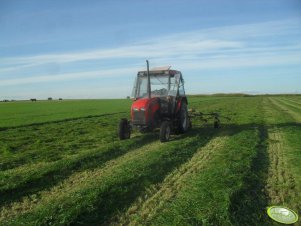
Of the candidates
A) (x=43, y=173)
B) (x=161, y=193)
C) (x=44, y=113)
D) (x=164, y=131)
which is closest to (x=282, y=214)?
(x=161, y=193)

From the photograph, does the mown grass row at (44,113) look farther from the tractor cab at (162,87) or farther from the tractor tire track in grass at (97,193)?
the tractor tire track in grass at (97,193)

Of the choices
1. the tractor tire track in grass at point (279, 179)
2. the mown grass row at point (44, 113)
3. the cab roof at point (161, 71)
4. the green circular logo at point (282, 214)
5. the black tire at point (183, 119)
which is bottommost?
the green circular logo at point (282, 214)

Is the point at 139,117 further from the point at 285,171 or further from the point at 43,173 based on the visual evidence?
the point at 285,171

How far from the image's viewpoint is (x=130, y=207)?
5.79 metres

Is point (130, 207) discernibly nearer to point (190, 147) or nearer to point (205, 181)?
point (205, 181)

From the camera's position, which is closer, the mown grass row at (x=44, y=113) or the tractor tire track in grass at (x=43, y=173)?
the tractor tire track in grass at (x=43, y=173)

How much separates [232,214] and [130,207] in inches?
67.0

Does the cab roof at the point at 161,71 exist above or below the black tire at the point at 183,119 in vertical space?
above

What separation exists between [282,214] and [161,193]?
7.10 feet

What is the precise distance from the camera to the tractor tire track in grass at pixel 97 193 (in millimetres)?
5383

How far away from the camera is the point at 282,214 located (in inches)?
211

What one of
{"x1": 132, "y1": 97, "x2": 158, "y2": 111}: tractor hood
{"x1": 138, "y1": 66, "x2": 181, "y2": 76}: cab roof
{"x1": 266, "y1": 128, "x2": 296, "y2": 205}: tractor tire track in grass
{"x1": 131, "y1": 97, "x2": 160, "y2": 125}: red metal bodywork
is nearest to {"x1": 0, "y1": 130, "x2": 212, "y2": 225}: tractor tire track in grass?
{"x1": 266, "y1": 128, "x2": 296, "y2": 205}: tractor tire track in grass

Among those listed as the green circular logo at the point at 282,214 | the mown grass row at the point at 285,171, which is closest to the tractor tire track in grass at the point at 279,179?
the mown grass row at the point at 285,171

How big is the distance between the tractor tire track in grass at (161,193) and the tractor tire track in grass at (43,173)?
2.23m
